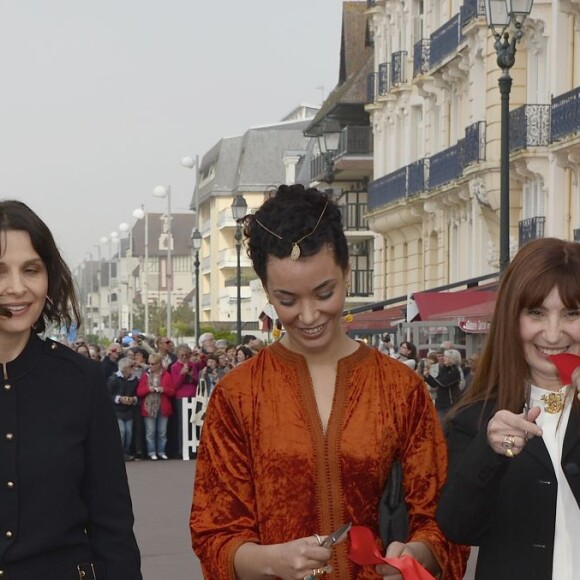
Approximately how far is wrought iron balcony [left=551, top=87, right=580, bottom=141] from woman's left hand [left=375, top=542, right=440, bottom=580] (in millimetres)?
28066

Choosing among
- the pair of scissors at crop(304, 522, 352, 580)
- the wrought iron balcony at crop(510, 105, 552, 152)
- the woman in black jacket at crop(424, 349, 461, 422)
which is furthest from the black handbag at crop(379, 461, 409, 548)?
the wrought iron balcony at crop(510, 105, 552, 152)

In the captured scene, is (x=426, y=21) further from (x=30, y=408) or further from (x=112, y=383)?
(x=30, y=408)

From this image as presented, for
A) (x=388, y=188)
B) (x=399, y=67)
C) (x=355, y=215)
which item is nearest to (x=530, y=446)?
(x=399, y=67)

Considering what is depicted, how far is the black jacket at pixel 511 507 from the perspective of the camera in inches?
184

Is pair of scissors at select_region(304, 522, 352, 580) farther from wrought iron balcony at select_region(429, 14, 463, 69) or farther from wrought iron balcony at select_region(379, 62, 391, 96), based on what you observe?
wrought iron balcony at select_region(379, 62, 391, 96)

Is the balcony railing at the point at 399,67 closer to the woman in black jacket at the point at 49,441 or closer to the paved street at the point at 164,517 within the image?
the paved street at the point at 164,517

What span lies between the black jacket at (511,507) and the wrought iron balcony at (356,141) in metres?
56.9

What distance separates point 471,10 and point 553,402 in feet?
120

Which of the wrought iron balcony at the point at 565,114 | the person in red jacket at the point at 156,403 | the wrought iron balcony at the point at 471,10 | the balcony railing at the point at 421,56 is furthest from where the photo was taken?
the balcony railing at the point at 421,56

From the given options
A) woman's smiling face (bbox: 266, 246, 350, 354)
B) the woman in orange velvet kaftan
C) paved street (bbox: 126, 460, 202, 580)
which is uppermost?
woman's smiling face (bbox: 266, 246, 350, 354)

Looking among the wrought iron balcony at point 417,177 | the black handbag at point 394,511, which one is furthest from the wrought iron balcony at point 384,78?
the black handbag at point 394,511

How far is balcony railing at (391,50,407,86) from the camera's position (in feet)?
171

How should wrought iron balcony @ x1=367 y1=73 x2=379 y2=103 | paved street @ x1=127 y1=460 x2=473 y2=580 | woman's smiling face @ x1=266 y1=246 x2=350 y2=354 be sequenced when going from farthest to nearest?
wrought iron balcony @ x1=367 y1=73 x2=379 y2=103 → paved street @ x1=127 y1=460 x2=473 y2=580 → woman's smiling face @ x1=266 y1=246 x2=350 y2=354

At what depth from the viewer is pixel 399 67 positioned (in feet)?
172
